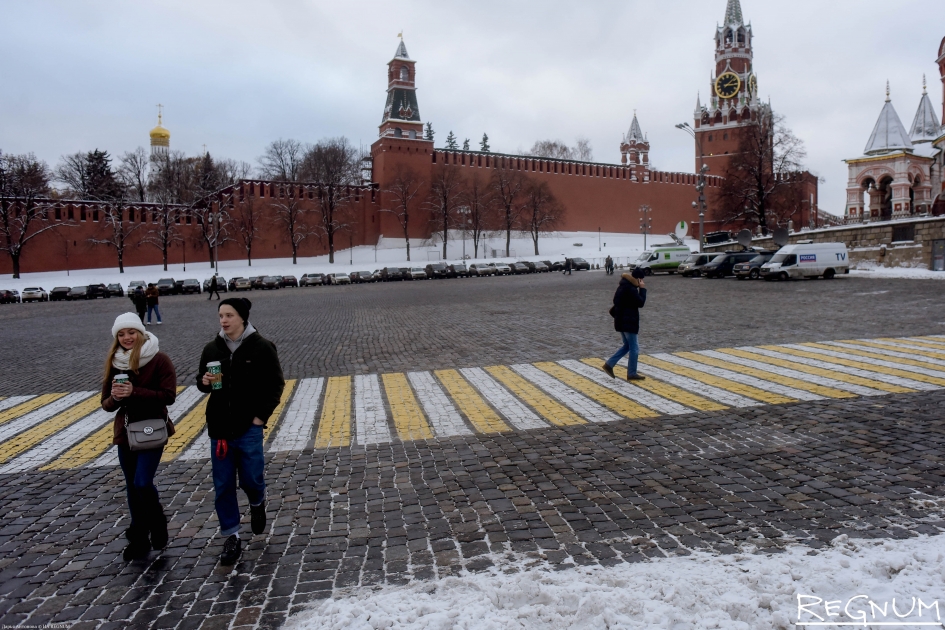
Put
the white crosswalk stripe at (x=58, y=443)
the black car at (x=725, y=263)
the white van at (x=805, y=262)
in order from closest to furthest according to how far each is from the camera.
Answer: the white crosswalk stripe at (x=58, y=443) < the white van at (x=805, y=262) < the black car at (x=725, y=263)

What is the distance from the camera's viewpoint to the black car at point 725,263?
1304 inches

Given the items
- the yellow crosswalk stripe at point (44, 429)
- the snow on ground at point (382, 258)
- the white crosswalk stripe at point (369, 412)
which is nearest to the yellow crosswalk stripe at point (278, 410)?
the white crosswalk stripe at point (369, 412)

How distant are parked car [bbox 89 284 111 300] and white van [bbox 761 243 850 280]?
39.6 metres

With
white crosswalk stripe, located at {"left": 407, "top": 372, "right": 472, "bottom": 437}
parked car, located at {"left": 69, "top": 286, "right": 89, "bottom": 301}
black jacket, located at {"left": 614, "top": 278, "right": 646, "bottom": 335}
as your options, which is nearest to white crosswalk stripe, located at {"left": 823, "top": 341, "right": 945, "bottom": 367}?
black jacket, located at {"left": 614, "top": 278, "right": 646, "bottom": 335}

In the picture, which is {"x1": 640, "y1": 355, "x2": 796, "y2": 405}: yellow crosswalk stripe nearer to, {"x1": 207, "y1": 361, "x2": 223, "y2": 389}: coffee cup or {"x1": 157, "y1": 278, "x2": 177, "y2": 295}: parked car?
{"x1": 207, "y1": 361, "x2": 223, "y2": 389}: coffee cup

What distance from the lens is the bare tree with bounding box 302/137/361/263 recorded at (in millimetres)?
60094

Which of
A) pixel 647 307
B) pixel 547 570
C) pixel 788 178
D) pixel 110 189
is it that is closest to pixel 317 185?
pixel 110 189

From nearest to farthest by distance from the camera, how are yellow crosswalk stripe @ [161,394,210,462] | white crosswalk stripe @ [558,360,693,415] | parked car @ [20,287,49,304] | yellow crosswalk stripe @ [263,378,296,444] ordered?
yellow crosswalk stripe @ [161,394,210,462]
yellow crosswalk stripe @ [263,378,296,444]
white crosswalk stripe @ [558,360,693,415]
parked car @ [20,287,49,304]

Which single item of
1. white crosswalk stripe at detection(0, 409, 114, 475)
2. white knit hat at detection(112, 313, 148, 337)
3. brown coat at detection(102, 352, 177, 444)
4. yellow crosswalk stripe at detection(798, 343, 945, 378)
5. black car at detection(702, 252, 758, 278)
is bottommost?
white crosswalk stripe at detection(0, 409, 114, 475)

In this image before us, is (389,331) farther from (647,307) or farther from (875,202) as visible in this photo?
(875,202)

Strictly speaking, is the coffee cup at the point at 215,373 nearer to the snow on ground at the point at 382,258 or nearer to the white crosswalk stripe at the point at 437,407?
the white crosswalk stripe at the point at 437,407

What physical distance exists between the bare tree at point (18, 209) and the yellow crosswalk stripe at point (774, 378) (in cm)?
5433

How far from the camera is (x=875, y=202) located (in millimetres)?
54875

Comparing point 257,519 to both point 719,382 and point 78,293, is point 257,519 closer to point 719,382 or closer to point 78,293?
point 719,382
